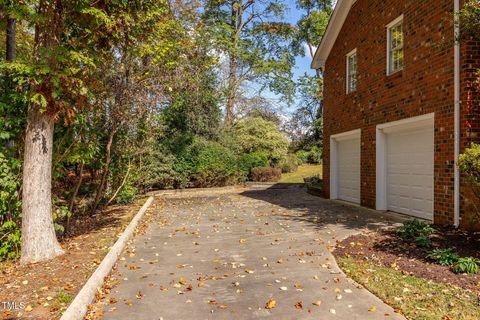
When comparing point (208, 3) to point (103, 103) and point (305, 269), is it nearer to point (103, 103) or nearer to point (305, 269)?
point (103, 103)

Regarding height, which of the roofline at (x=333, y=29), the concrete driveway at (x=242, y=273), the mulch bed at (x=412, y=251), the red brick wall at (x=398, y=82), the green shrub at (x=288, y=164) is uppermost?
the roofline at (x=333, y=29)

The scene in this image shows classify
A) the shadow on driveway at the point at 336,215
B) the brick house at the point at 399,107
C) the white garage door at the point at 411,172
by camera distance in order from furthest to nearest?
the shadow on driveway at the point at 336,215 → the white garage door at the point at 411,172 → the brick house at the point at 399,107

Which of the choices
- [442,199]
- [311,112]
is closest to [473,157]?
[442,199]

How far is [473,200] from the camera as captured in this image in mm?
7203

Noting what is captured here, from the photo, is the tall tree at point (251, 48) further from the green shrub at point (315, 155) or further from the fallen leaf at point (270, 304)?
the fallen leaf at point (270, 304)

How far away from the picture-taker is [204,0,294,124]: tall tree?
83.9ft

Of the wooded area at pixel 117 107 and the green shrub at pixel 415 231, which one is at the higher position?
the wooded area at pixel 117 107

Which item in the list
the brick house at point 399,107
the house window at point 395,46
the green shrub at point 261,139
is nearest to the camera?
the brick house at point 399,107

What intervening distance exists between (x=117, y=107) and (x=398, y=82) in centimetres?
763

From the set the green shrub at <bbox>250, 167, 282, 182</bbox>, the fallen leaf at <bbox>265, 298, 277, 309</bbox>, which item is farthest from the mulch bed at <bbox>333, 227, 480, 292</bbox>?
the green shrub at <bbox>250, 167, 282, 182</bbox>

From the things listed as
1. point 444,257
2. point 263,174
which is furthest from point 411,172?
point 263,174

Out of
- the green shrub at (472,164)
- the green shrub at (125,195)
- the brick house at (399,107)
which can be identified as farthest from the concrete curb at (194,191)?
the green shrub at (472,164)

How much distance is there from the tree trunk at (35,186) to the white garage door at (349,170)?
9.67 meters

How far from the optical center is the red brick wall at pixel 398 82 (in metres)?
7.90
